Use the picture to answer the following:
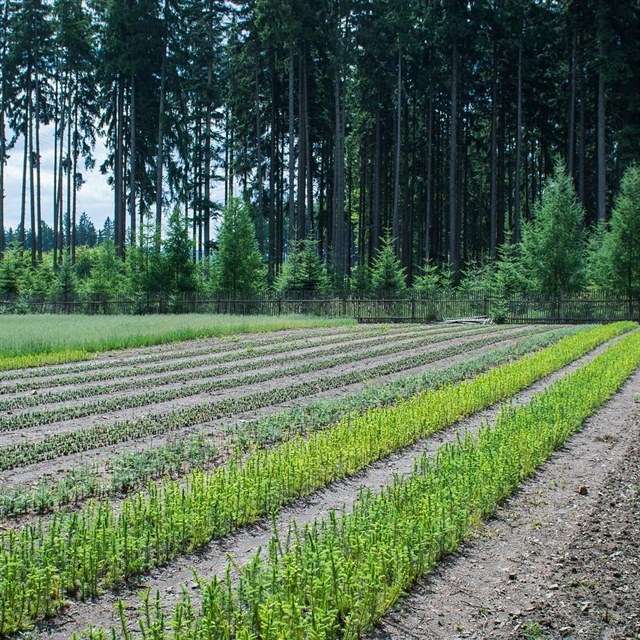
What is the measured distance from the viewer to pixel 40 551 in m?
3.98

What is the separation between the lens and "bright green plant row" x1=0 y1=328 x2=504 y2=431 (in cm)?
874

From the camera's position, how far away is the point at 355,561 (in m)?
A: 3.68

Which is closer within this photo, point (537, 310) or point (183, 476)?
point (183, 476)

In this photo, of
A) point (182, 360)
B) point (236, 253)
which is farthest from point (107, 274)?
point (182, 360)

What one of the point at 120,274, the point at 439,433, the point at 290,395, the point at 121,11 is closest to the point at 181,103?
the point at 121,11

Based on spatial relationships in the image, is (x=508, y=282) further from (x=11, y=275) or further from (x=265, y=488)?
(x=11, y=275)

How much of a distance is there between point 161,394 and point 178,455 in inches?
166

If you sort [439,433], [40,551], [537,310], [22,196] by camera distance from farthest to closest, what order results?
1. [22,196]
2. [537,310]
3. [439,433]
4. [40,551]

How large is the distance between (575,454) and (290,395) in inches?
201

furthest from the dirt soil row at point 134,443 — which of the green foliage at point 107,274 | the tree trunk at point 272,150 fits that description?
the tree trunk at point 272,150

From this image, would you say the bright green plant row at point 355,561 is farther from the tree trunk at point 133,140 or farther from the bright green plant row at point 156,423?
the tree trunk at point 133,140

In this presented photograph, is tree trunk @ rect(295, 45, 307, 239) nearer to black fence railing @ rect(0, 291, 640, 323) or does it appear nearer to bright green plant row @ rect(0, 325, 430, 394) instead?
black fence railing @ rect(0, 291, 640, 323)

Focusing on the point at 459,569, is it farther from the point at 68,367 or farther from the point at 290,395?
the point at 68,367

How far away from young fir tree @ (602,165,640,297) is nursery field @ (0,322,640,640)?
20747mm
